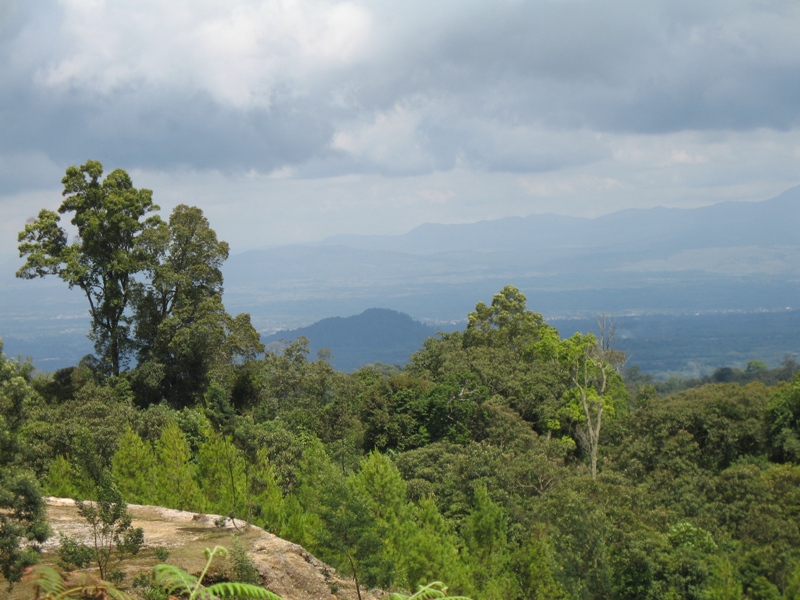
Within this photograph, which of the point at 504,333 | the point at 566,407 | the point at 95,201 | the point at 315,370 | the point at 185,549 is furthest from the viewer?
the point at 504,333

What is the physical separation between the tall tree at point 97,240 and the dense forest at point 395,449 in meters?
0.10

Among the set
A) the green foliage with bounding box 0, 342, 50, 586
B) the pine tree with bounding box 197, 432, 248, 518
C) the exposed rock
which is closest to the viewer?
the green foliage with bounding box 0, 342, 50, 586

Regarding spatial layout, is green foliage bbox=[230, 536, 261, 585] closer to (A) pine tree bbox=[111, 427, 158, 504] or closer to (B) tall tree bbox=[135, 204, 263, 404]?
(A) pine tree bbox=[111, 427, 158, 504]

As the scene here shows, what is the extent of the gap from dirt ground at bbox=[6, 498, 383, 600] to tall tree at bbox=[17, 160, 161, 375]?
17358 millimetres

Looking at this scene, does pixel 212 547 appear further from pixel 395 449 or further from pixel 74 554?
pixel 395 449

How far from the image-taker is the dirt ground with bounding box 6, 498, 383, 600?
12531mm

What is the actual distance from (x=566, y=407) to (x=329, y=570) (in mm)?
24390

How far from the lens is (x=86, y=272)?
31.8m

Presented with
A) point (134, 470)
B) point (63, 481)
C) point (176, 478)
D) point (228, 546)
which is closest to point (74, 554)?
point (228, 546)

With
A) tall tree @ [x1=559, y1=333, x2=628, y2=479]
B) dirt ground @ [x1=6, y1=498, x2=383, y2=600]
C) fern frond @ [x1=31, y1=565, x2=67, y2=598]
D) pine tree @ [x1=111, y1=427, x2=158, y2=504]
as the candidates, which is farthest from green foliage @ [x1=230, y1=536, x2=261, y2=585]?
tall tree @ [x1=559, y1=333, x2=628, y2=479]

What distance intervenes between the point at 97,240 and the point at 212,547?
21810 millimetres

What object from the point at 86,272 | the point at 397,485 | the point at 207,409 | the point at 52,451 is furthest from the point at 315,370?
the point at 397,485

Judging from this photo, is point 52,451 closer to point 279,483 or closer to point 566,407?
point 279,483

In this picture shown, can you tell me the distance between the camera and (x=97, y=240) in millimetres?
32094
